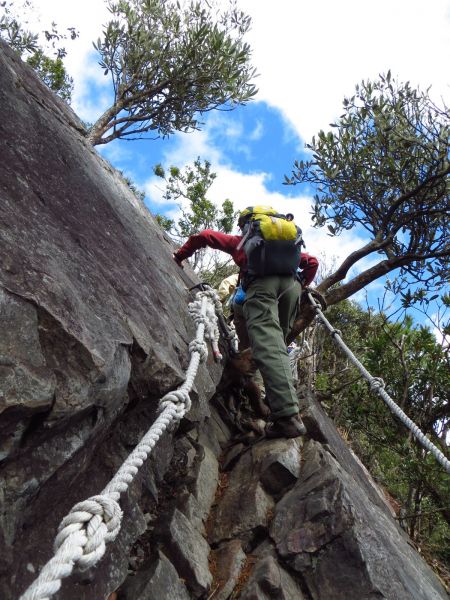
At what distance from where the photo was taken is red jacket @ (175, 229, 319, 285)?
5.37 m

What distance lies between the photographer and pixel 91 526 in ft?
5.71

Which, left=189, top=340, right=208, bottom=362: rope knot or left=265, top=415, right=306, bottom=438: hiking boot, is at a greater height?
left=265, top=415, right=306, bottom=438: hiking boot

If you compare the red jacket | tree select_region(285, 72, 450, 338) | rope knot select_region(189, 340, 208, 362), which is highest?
tree select_region(285, 72, 450, 338)

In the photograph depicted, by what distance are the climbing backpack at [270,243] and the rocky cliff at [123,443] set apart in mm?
967

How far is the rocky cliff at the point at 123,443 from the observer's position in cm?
210

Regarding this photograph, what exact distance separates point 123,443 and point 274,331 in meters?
2.20

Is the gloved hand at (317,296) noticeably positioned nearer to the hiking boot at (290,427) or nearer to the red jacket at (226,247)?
the red jacket at (226,247)

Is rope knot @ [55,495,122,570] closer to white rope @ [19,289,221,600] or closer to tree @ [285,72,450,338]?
white rope @ [19,289,221,600]

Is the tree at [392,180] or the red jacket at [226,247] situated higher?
the tree at [392,180]

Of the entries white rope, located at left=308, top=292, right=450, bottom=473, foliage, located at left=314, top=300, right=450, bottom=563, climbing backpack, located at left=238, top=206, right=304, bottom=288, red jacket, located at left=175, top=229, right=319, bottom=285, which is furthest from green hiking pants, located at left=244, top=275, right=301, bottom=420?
foliage, located at left=314, top=300, right=450, bottom=563

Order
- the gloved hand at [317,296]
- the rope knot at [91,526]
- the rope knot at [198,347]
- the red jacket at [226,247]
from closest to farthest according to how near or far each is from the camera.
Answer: the rope knot at [91,526], the rope knot at [198,347], the red jacket at [226,247], the gloved hand at [317,296]

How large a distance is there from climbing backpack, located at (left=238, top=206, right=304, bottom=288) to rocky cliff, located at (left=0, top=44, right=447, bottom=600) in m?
0.97

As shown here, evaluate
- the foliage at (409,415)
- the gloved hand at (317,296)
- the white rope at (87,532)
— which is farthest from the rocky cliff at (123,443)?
the gloved hand at (317,296)

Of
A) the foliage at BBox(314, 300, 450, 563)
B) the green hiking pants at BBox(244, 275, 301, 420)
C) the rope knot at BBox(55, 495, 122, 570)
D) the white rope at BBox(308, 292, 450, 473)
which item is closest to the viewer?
the rope knot at BBox(55, 495, 122, 570)
